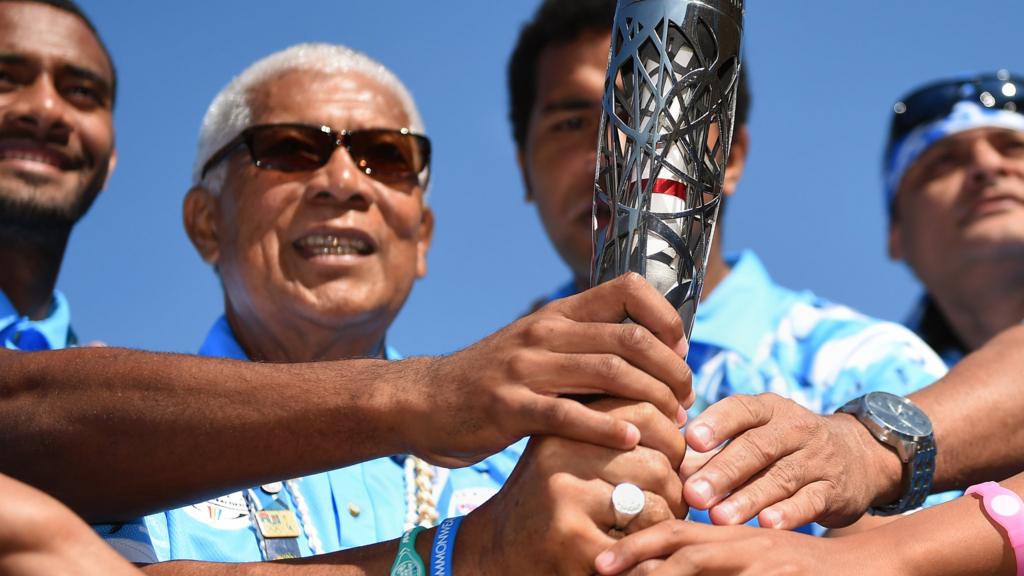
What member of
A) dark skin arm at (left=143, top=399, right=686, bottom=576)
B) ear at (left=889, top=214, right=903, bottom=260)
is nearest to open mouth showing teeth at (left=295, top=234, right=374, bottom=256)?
dark skin arm at (left=143, top=399, right=686, bottom=576)

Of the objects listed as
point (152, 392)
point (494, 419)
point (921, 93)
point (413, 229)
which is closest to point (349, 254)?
point (413, 229)

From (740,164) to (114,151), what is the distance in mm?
2433

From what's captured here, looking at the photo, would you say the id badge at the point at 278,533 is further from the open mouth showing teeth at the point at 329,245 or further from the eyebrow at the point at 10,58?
the eyebrow at the point at 10,58

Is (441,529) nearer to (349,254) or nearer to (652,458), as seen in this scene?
(652,458)

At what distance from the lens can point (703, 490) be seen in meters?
2.48

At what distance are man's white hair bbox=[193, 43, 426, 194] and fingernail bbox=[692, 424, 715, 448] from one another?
1966 millimetres

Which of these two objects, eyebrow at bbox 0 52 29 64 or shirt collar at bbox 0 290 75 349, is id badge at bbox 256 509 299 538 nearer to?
shirt collar at bbox 0 290 75 349

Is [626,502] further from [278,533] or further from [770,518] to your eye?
[278,533]

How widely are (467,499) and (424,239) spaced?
1195 millimetres

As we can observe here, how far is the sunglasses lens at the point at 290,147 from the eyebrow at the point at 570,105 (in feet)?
3.59

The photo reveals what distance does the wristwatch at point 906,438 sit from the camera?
114 inches

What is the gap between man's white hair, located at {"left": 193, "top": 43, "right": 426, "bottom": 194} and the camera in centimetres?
411

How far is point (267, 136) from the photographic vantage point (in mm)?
3969

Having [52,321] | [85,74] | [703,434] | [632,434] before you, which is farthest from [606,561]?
[85,74]
